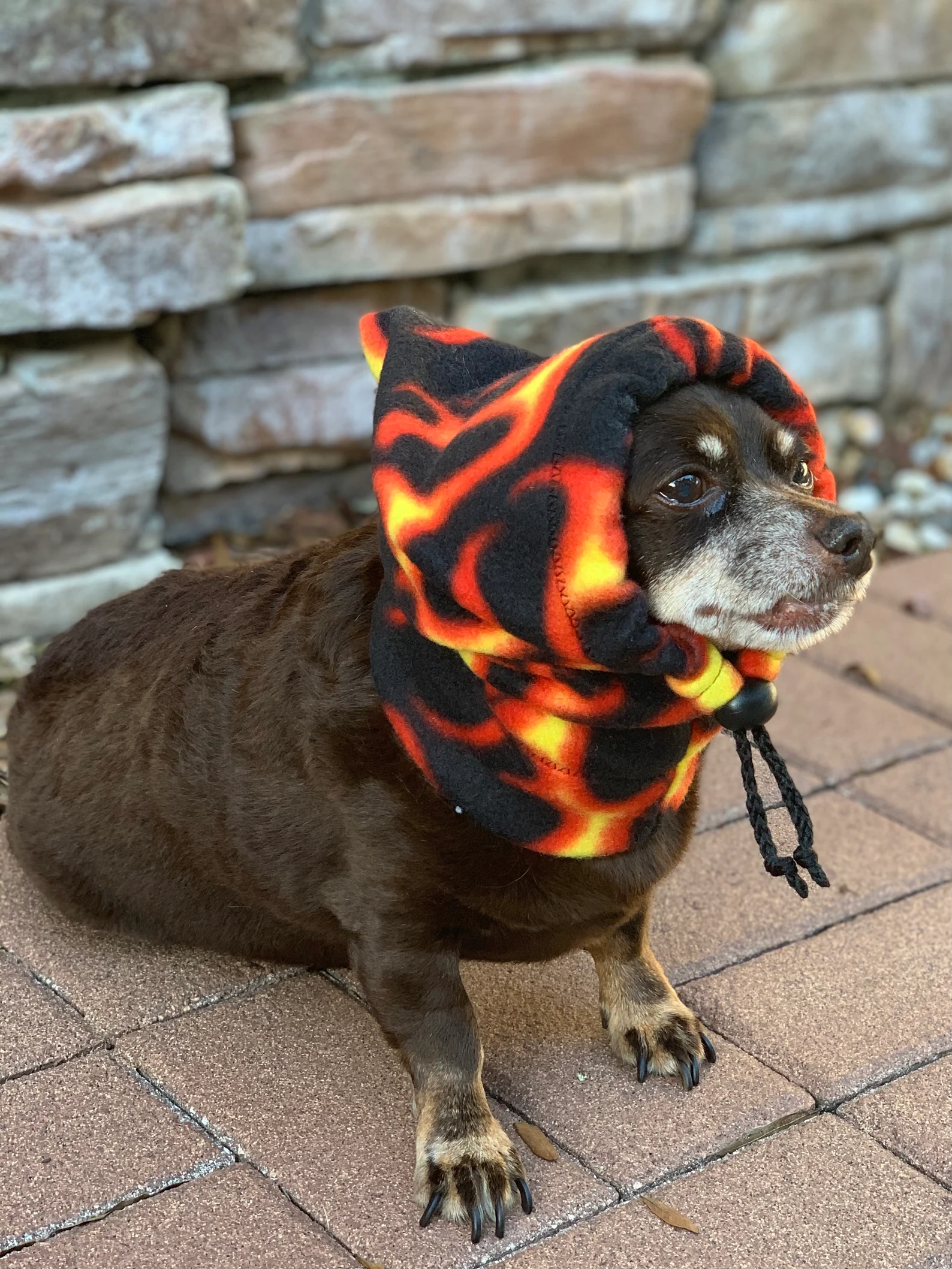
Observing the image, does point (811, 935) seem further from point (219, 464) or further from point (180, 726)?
point (219, 464)

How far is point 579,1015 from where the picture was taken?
2.73 meters

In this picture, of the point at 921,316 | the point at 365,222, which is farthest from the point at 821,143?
the point at 365,222

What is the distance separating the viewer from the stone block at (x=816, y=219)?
15.7 feet

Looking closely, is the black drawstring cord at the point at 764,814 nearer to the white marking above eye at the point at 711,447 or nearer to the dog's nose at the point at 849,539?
the dog's nose at the point at 849,539

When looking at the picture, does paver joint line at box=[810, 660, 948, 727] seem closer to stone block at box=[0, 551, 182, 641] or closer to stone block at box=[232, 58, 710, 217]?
stone block at box=[232, 58, 710, 217]

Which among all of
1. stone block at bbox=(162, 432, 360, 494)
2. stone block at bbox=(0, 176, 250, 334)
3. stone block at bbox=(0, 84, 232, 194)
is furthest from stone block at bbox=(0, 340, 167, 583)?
stone block at bbox=(0, 84, 232, 194)

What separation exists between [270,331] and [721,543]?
245cm

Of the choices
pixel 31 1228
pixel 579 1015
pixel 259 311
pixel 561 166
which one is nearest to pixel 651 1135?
pixel 579 1015

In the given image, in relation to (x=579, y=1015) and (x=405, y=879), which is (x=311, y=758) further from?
(x=579, y=1015)

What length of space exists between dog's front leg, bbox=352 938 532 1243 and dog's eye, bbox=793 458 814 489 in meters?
0.89

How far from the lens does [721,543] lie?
2.04 m

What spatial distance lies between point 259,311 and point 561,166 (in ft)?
3.20

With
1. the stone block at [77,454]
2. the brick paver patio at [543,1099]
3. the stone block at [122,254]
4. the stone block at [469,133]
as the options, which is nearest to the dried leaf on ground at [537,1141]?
the brick paver patio at [543,1099]

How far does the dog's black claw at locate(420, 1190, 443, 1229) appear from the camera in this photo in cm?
222
